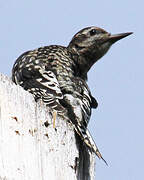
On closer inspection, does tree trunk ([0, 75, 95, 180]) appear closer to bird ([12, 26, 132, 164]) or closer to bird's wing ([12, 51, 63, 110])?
bird ([12, 26, 132, 164])

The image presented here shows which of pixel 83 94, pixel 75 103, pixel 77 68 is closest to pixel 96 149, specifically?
pixel 75 103

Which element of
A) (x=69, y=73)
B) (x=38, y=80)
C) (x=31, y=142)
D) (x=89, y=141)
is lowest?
Answer: (x=31, y=142)

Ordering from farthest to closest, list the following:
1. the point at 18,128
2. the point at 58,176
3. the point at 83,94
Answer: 1. the point at 83,94
2. the point at 58,176
3. the point at 18,128

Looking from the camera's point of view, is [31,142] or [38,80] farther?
[38,80]

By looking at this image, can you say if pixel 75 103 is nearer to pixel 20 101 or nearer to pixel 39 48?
pixel 20 101

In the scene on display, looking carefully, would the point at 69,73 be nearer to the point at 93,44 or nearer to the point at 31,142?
the point at 93,44

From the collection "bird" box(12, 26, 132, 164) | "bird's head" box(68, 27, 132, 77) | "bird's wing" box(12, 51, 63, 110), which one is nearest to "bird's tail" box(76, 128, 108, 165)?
"bird" box(12, 26, 132, 164)

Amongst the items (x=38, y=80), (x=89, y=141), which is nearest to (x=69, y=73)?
(x=38, y=80)
